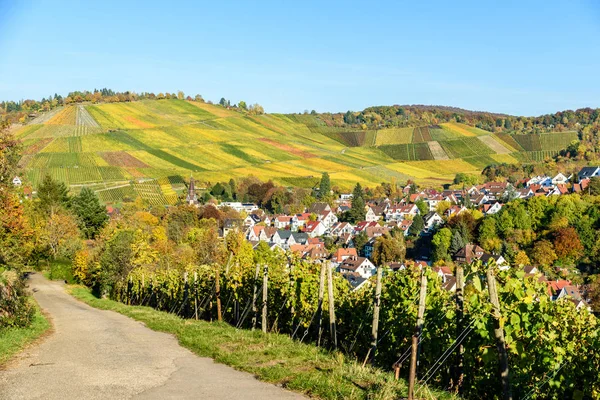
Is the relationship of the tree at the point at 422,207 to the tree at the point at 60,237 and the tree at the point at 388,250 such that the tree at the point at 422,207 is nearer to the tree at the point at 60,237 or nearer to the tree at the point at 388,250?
the tree at the point at 388,250

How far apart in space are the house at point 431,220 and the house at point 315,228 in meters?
20.4

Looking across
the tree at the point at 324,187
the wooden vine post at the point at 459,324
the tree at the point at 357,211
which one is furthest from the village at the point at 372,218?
the wooden vine post at the point at 459,324

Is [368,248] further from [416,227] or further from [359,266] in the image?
[359,266]

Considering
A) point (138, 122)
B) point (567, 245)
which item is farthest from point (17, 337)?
point (138, 122)

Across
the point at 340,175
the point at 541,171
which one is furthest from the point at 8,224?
the point at 541,171

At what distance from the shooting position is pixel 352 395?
7.82 metres

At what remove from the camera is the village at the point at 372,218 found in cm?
9531

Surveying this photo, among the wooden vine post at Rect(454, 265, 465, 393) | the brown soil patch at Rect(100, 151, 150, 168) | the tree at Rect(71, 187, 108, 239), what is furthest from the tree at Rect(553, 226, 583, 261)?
the brown soil patch at Rect(100, 151, 150, 168)

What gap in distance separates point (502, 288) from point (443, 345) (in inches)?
57.5

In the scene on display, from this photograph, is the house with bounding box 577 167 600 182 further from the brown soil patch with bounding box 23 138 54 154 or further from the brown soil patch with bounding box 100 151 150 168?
the brown soil patch with bounding box 23 138 54 154

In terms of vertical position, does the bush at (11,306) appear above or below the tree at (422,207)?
above

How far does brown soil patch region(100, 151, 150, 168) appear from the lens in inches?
4955

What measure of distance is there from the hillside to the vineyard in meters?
98.6

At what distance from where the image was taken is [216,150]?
6004 inches
